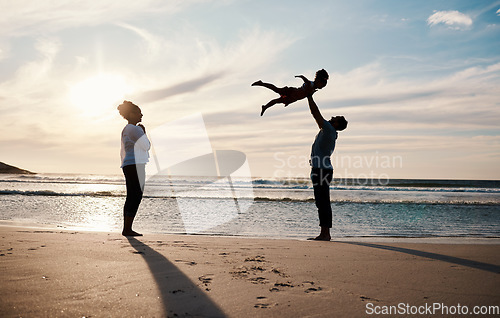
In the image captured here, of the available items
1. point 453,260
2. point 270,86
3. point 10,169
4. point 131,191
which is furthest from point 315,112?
point 10,169

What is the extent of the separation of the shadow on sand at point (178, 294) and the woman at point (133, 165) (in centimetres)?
200

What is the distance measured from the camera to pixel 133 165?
493 cm

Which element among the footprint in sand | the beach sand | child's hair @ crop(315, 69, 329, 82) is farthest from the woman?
the footprint in sand

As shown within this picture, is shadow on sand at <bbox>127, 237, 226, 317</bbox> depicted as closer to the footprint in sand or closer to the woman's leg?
the footprint in sand

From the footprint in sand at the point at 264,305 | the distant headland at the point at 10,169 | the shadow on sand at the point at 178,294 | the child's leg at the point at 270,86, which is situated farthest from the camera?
the distant headland at the point at 10,169

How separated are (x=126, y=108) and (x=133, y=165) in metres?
0.83

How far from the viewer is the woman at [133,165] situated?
4.88 meters

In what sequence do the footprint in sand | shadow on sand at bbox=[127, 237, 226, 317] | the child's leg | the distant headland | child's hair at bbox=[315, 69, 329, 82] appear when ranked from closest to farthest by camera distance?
shadow on sand at bbox=[127, 237, 226, 317] → the footprint in sand → the child's leg → child's hair at bbox=[315, 69, 329, 82] → the distant headland

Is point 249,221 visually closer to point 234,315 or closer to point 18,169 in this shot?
point 234,315

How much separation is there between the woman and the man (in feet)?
7.74

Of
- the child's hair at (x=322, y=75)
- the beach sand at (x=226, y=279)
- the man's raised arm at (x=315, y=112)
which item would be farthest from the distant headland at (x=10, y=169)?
the child's hair at (x=322, y=75)

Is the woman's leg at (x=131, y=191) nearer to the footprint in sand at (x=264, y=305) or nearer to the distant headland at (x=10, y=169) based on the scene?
the footprint in sand at (x=264, y=305)

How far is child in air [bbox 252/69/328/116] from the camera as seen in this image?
4359 mm

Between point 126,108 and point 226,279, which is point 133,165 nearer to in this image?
point 126,108
